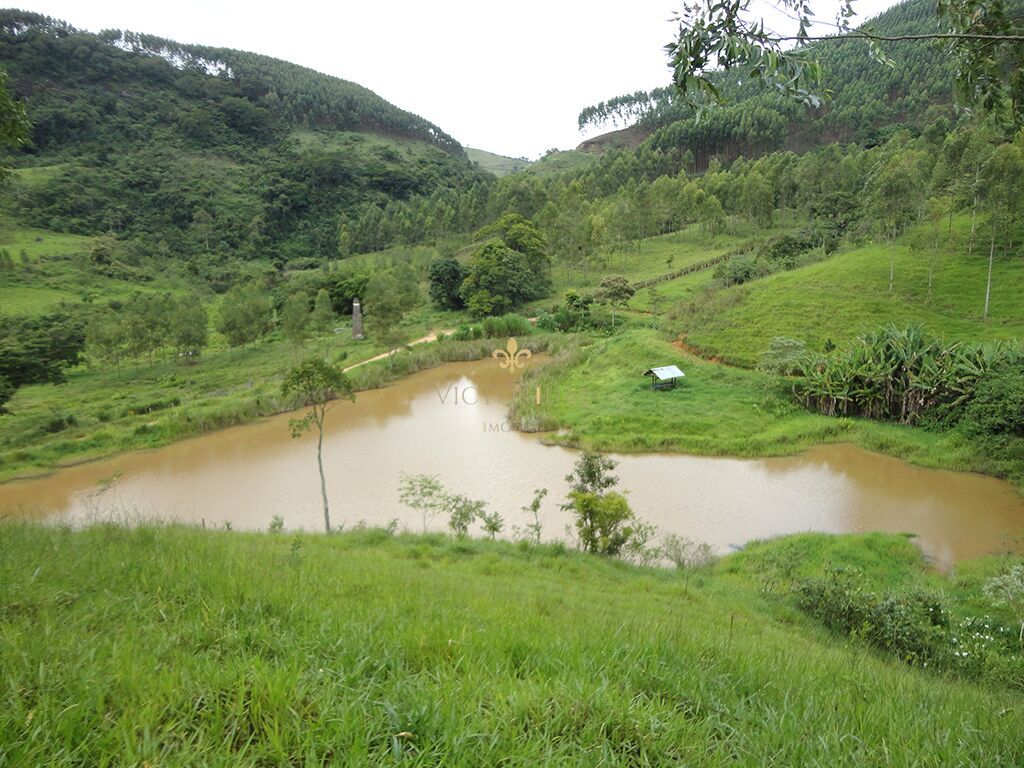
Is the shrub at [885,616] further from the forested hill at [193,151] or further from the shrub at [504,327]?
the forested hill at [193,151]

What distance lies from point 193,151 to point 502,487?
82.3 metres

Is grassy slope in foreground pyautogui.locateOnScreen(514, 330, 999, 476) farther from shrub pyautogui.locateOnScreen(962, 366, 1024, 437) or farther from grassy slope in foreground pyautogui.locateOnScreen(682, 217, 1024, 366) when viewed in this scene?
grassy slope in foreground pyautogui.locateOnScreen(682, 217, 1024, 366)

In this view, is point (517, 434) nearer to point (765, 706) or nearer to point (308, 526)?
point (308, 526)

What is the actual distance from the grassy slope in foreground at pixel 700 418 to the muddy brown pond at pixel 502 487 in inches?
21.5

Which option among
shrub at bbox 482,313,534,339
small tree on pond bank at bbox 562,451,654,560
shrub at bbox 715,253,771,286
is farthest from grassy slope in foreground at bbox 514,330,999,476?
shrub at bbox 715,253,771,286

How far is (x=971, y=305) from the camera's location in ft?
68.3

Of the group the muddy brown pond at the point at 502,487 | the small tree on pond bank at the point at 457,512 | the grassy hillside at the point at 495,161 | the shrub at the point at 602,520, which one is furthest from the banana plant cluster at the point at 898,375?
the grassy hillside at the point at 495,161

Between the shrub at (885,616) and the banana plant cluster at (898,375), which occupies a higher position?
the banana plant cluster at (898,375)

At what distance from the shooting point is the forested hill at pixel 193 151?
56094 millimetres

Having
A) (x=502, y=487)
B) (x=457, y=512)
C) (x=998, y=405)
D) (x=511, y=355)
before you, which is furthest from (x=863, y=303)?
(x=457, y=512)

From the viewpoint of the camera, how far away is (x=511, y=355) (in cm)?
2716

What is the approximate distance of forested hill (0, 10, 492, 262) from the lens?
184 feet

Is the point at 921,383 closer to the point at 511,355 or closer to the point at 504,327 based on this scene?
the point at 511,355

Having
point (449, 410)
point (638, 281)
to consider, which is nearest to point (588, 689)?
point (449, 410)
